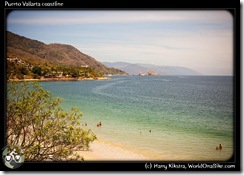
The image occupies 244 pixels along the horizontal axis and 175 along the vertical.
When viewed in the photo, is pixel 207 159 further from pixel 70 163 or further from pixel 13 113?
pixel 13 113

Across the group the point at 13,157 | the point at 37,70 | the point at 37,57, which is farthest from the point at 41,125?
the point at 37,57

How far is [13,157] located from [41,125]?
31.4 inches

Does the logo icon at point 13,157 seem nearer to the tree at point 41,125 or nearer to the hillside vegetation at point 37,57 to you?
the tree at point 41,125

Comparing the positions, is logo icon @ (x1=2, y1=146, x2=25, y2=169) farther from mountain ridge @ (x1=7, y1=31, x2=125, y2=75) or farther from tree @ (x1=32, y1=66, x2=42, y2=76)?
tree @ (x1=32, y1=66, x2=42, y2=76)

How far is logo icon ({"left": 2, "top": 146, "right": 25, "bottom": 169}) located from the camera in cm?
479

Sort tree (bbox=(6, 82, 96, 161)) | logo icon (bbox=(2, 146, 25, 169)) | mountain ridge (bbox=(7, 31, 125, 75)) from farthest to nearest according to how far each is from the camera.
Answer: mountain ridge (bbox=(7, 31, 125, 75)) → tree (bbox=(6, 82, 96, 161)) → logo icon (bbox=(2, 146, 25, 169))

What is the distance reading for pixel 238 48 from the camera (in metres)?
4.79

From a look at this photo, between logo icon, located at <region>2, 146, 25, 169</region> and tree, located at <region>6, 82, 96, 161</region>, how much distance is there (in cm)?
11

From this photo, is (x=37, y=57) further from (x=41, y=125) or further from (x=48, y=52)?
(x=41, y=125)

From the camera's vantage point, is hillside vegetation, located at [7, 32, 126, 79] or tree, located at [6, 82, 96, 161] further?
hillside vegetation, located at [7, 32, 126, 79]

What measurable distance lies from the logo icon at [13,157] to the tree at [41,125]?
115 mm

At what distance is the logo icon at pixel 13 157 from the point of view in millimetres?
4793

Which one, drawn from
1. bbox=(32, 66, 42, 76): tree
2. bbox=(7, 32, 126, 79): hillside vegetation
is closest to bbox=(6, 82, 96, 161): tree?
bbox=(7, 32, 126, 79): hillside vegetation

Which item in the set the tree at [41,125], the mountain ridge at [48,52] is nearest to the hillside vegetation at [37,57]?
the mountain ridge at [48,52]
